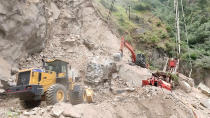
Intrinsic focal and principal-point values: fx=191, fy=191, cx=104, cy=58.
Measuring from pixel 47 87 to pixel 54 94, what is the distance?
0.59 meters

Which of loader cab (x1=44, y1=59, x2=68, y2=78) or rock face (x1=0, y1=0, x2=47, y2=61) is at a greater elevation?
rock face (x1=0, y1=0, x2=47, y2=61)

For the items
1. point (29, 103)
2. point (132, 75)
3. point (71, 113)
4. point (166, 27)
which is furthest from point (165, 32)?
point (71, 113)

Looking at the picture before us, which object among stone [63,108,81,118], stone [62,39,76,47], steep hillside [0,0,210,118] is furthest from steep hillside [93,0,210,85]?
stone [63,108,81,118]

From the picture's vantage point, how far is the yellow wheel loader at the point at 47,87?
6723 mm

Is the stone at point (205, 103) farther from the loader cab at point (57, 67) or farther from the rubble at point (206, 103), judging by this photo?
the loader cab at point (57, 67)

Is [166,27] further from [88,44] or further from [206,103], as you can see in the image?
[206,103]

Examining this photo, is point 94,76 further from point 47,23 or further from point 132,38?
point 132,38

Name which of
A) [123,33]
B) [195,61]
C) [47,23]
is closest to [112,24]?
[123,33]

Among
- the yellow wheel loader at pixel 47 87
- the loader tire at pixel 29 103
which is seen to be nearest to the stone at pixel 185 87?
the yellow wheel loader at pixel 47 87

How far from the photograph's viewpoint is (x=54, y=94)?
7047mm

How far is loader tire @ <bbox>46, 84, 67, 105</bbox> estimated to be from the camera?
6.93 meters

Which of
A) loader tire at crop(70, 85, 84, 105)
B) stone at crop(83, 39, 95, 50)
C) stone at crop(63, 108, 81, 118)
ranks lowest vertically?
stone at crop(63, 108, 81, 118)

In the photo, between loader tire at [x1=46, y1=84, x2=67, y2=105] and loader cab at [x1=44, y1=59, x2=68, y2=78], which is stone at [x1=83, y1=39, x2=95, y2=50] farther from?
loader tire at [x1=46, y1=84, x2=67, y2=105]

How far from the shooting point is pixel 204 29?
2214 centimetres
